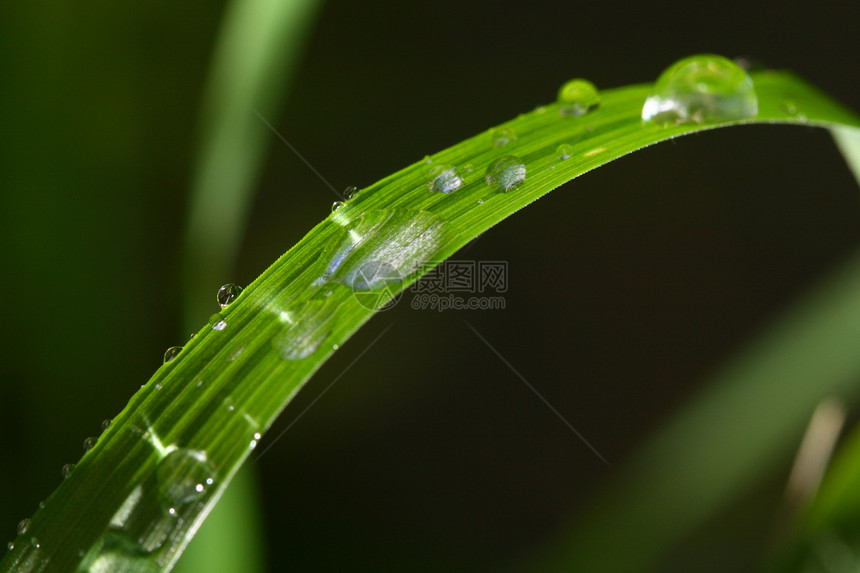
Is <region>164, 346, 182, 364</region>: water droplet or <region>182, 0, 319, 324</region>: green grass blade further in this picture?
<region>182, 0, 319, 324</region>: green grass blade

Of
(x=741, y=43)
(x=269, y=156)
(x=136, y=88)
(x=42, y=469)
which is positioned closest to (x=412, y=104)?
(x=269, y=156)

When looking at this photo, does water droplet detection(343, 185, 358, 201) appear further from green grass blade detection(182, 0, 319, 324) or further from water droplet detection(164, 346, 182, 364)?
green grass blade detection(182, 0, 319, 324)

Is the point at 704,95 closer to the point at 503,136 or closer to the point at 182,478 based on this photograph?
the point at 503,136

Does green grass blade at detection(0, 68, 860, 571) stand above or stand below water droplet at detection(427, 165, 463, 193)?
below

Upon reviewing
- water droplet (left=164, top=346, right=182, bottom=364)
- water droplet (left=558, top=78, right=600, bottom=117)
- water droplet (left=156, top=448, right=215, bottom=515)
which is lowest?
water droplet (left=156, top=448, right=215, bottom=515)

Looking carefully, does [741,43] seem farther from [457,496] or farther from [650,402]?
[457,496]

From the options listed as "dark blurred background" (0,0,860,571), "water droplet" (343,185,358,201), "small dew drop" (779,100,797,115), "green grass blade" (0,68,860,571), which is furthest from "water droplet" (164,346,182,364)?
"dark blurred background" (0,0,860,571)

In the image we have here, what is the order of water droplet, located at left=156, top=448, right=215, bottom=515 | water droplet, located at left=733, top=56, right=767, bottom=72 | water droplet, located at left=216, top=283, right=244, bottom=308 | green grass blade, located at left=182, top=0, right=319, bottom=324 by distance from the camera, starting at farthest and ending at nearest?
green grass blade, located at left=182, top=0, right=319, bottom=324
water droplet, located at left=733, top=56, right=767, bottom=72
water droplet, located at left=216, top=283, right=244, bottom=308
water droplet, located at left=156, top=448, right=215, bottom=515
